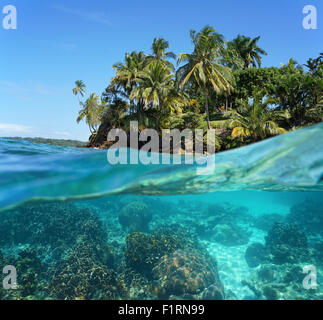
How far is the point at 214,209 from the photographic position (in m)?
21.4

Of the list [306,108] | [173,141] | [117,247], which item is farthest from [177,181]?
[306,108]

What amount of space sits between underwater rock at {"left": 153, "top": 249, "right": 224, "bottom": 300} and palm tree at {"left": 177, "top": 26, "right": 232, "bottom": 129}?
47.7ft

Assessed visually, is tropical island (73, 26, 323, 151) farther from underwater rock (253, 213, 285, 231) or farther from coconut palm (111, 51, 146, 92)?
underwater rock (253, 213, 285, 231)

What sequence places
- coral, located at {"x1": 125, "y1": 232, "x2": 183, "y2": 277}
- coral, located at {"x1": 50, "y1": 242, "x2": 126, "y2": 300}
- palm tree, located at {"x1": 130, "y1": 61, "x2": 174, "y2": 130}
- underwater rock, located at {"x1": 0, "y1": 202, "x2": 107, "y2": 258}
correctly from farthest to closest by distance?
1. palm tree, located at {"x1": 130, "y1": 61, "x2": 174, "y2": 130}
2. underwater rock, located at {"x1": 0, "y1": 202, "x2": 107, "y2": 258}
3. coral, located at {"x1": 125, "y1": 232, "x2": 183, "y2": 277}
4. coral, located at {"x1": 50, "y1": 242, "x2": 126, "y2": 300}

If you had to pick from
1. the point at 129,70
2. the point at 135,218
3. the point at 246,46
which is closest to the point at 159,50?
the point at 129,70

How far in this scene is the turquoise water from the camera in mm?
6094

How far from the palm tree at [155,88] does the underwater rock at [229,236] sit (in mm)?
13695

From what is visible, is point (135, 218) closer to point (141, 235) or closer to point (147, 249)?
point (141, 235)

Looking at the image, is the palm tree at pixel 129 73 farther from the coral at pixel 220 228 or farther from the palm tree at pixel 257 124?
the coral at pixel 220 228

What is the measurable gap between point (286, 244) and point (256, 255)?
1.96 meters

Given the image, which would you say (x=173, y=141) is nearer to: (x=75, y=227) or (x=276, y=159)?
(x=75, y=227)

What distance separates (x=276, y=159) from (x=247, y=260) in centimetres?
823

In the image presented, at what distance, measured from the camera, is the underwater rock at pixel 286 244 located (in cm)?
1148

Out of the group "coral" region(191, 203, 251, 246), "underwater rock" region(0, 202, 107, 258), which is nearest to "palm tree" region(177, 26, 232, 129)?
"coral" region(191, 203, 251, 246)
